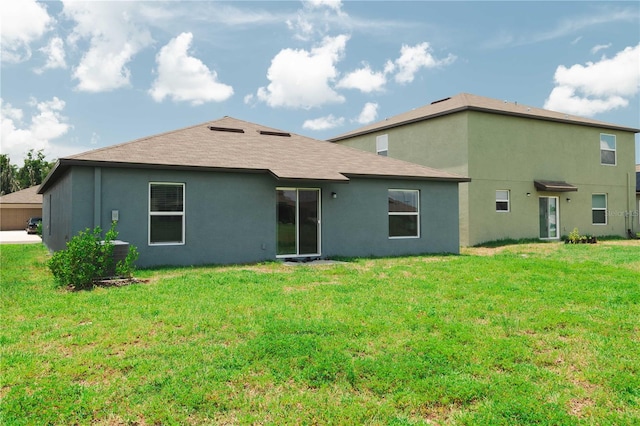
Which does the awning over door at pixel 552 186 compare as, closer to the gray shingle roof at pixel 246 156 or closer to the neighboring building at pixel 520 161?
the neighboring building at pixel 520 161

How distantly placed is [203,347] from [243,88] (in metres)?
14.5

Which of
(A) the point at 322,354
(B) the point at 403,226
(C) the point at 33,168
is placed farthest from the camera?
(C) the point at 33,168

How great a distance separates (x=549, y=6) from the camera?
49.1 feet

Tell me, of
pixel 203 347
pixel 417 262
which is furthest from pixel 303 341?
pixel 417 262

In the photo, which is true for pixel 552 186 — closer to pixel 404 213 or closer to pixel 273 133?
pixel 404 213

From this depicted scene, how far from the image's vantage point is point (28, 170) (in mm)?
57844

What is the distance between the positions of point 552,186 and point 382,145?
7.98 meters

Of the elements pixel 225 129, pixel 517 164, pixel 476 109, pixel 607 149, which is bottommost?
pixel 517 164

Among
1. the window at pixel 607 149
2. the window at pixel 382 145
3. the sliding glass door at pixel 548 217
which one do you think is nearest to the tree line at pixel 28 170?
the window at pixel 382 145

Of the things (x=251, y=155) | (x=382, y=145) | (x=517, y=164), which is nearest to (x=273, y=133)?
(x=251, y=155)

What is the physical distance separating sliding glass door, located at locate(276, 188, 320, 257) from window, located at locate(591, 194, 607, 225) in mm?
15970

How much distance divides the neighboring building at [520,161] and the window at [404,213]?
4.04 metres

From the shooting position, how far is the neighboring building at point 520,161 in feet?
57.5

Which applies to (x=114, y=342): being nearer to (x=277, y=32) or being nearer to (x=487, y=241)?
(x=277, y=32)
